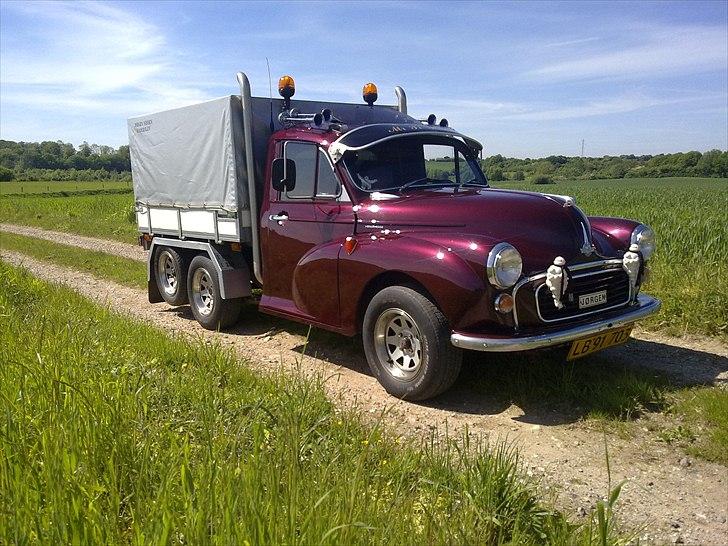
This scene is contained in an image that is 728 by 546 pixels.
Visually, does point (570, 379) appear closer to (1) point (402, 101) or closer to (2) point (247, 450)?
(2) point (247, 450)

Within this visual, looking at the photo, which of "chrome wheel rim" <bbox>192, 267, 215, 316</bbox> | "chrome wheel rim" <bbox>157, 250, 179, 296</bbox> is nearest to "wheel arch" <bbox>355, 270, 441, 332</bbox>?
"chrome wheel rim" <bbox>192, 267, 215, 316</bbox>

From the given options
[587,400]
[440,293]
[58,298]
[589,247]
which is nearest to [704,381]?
[587,400]

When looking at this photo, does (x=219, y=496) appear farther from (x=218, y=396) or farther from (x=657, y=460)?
(x=657, y=460)

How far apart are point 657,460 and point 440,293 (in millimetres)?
1769

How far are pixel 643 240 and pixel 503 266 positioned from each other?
194 centimetres

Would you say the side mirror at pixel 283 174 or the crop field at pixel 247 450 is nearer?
the crop field at pixel 247 450

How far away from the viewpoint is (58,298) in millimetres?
7375

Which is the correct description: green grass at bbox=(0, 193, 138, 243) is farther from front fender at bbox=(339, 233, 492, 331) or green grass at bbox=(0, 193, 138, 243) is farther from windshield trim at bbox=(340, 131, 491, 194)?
front fender at bbox=(339, 233, 492, 331)

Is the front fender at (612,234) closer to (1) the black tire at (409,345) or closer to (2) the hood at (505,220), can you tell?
(2) the hood at (505,220)

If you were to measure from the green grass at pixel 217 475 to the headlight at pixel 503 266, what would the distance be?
117cm

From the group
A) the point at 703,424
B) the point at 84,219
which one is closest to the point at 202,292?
the point at 703,424

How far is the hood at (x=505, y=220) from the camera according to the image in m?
4.41

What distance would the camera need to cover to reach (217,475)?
7.91 feet

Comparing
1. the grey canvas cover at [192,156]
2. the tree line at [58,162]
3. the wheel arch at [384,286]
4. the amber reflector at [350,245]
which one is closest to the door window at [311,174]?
the amber reflector at [350,245]
